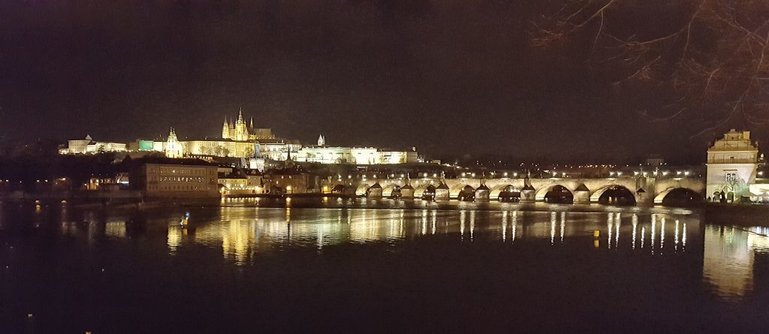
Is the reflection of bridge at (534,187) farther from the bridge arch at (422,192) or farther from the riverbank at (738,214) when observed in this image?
the riverbank at (738,214)

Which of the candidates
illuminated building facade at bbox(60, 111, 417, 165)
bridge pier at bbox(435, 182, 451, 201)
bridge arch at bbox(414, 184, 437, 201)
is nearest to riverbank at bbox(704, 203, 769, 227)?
bridge pier at bbox(435, 182, 451, 201)

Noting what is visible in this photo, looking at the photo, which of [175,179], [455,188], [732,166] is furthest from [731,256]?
[455,188]

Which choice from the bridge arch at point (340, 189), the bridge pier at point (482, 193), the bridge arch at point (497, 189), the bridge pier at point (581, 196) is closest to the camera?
the bridge pier at point (581, 196)

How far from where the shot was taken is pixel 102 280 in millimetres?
16219

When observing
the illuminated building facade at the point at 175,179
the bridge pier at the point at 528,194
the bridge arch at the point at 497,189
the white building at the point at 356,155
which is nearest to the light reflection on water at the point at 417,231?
the illuminated building facade at the point at 175,179

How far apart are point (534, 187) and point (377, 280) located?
52048mm

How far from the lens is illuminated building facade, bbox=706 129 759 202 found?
42.3 metres

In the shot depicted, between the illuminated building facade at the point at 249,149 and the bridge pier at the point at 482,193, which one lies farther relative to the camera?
the illuminated building facade at the point at 249,149

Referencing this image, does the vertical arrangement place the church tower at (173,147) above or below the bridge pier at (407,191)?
above

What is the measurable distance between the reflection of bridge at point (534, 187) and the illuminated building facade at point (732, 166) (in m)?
5.95

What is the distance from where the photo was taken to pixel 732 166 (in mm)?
43219

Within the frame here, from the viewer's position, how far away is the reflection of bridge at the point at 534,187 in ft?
181

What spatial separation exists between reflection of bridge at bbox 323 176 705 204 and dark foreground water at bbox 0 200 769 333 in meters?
27.5

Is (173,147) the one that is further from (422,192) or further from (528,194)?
(528,194)
